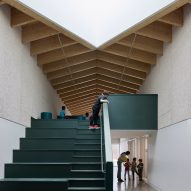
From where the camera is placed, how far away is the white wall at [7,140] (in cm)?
688

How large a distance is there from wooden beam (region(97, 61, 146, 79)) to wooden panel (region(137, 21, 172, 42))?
3.73 meters

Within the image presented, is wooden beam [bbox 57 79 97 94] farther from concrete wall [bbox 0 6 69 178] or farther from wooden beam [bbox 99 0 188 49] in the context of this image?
wooden beam [bbox 99 0 188 49]

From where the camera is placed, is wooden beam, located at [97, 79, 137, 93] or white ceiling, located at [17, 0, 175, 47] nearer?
white ceiling, located at [17, 0, 175, 47]

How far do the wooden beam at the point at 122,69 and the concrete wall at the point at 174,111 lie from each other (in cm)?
150

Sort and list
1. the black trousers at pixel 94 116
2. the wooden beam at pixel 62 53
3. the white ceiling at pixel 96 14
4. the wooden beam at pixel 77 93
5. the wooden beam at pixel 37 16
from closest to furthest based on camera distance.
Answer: the wooden beam at pixel 37 16
the white ceiling at pixel 96 14
the black trousers at pixel 94 116
the wooden beam at pixel 62 53
the wooden beam at pixel 77 93

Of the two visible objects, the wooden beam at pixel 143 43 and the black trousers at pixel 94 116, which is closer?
the black trousers at pixel 94 116

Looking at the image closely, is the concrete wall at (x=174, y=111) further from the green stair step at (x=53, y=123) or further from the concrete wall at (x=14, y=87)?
the concrete wall at (x=14, y=87)

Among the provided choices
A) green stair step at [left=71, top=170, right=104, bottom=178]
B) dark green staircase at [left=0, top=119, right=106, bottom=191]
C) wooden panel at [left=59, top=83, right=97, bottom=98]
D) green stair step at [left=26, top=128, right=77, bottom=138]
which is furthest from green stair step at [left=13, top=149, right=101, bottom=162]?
wooden panel at [left=59, top=83, right=97, bottom=98]

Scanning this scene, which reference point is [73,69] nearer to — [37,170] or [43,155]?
[43,155]

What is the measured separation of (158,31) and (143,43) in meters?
1.04

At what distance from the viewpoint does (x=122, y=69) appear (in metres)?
13.5

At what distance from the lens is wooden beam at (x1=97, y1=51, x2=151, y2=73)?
1227 centimetres

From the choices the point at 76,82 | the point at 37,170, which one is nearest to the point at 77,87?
the point at 76,82

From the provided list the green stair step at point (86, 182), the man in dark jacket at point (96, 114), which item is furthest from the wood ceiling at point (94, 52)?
the green stair step at point (86, 182)
